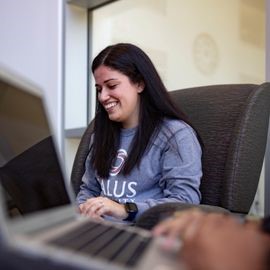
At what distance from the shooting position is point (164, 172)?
125cm

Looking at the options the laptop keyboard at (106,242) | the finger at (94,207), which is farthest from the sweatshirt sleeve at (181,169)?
the laptop keyboard at (106,242)

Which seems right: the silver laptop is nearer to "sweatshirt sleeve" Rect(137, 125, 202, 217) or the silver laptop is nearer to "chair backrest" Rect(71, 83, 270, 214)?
"sweatshirt sleeve" Rect(137, 125, 202, 217)

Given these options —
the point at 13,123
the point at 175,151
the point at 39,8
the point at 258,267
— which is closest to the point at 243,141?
the point at 175,151

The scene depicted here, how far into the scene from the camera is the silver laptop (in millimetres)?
370

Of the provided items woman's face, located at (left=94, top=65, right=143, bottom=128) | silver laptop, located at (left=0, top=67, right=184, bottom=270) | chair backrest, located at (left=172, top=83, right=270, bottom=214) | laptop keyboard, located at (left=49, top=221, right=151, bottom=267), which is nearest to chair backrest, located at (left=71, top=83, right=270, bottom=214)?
chair backrest, located at (left=172, top=83, right=270, bottom=214)

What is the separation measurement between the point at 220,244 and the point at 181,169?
0.77 m

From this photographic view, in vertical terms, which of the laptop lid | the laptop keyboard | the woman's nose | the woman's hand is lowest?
the woman's hand

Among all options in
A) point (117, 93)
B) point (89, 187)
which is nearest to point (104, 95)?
point (117, 93)

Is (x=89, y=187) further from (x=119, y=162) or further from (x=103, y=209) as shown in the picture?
(x=103, y=209)

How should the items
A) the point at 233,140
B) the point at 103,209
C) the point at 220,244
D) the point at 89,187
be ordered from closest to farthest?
1. the point at 220,244
2. the point at 103,209
3. the point at 233,140
4. the point at 89,187

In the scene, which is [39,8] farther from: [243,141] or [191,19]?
[243,141]

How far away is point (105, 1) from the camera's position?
2.56 meters

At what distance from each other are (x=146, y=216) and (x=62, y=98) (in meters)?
1.78

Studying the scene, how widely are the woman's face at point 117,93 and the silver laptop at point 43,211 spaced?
0.49 meters
